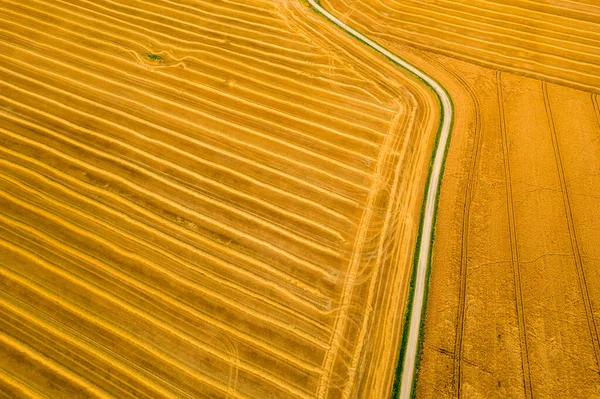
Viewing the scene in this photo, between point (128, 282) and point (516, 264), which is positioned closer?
point (128, 282)

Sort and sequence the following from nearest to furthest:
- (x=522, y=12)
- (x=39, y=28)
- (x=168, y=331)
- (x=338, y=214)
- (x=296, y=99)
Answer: (x=168, y=331) → (x=338, y=214) → (x=296, y=99) → (x=39, y=28) → (x=522, y=12)

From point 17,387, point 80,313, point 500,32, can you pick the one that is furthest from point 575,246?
point 17,387

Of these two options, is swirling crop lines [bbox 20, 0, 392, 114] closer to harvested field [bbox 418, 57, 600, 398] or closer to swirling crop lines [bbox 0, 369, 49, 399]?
harvested field [bbox 418, 57, 600, 398]

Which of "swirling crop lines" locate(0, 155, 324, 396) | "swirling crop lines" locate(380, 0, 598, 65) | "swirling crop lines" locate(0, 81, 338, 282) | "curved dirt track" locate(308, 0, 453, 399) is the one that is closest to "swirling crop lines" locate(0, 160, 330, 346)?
"swirling crop lines" locate(0, 155, 324, 396)

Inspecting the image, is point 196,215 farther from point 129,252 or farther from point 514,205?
point 514,205

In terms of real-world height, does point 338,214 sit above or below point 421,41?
below

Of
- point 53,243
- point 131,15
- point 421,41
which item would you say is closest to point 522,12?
point 421,41

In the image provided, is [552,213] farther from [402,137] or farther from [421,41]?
[421,41]
